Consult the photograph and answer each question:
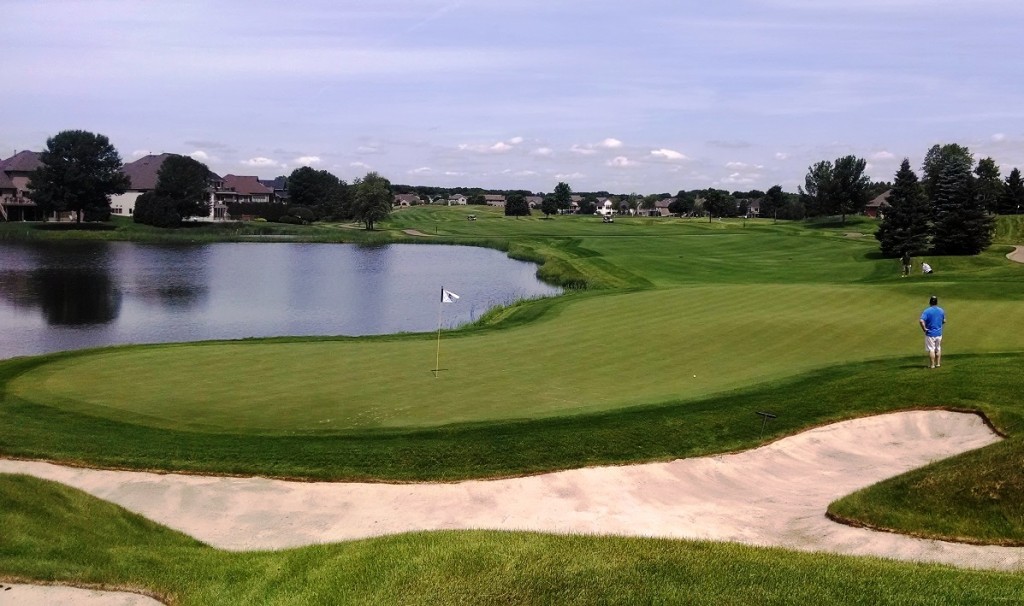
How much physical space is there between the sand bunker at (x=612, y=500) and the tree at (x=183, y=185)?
106275 mm

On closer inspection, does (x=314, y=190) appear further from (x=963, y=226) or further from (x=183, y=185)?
(x=963, y=226)

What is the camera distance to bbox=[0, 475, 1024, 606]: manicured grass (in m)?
6.96

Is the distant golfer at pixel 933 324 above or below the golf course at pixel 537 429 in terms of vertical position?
above

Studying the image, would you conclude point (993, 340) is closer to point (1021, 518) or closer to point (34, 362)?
point (1021, 518)

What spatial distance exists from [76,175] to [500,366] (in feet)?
345

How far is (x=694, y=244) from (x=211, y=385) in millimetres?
63170

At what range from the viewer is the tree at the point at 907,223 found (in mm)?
52656

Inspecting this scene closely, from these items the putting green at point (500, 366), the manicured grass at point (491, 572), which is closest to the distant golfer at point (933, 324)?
the putting green at point (500, 366)

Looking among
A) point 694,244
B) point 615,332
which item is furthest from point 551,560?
point 694,244

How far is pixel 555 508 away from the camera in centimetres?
1141

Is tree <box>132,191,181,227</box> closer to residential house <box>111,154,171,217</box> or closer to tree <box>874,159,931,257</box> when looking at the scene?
residential house <box>111,154,171,217</box>

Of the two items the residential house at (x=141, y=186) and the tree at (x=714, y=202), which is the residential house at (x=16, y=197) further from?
the tree at (x=714, y=202)

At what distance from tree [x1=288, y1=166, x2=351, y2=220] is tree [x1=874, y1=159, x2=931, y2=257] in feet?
349

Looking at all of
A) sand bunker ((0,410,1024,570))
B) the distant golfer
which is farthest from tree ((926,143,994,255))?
sand bunker ((0,410,1024,570))
